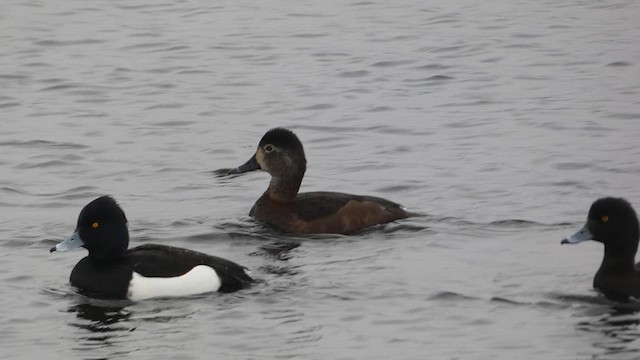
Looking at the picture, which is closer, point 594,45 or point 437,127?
point 437,127

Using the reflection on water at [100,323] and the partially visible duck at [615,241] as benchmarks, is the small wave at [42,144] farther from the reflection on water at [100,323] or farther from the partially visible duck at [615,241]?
the partially visible duck at [615,241]

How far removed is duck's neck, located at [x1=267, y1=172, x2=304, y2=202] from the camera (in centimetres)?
1404

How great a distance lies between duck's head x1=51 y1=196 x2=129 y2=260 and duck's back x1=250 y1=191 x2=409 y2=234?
80.8 inches

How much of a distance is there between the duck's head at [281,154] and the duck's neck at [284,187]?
4 centimetres

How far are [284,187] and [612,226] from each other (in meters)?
3.56

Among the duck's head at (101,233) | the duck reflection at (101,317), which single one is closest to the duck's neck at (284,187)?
the duck's head at (101,233)

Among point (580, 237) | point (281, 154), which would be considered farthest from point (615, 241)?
point (281, 154)

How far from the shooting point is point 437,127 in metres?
17.9

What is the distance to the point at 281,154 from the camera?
46.9 ft

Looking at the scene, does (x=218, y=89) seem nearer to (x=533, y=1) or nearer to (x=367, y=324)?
(x=533, y=1)

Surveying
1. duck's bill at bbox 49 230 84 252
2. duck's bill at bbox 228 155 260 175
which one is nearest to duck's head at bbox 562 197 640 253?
duck's bill at bbox 49 230 84 252

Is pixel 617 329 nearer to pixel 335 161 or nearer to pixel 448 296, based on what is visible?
pixel 448 296

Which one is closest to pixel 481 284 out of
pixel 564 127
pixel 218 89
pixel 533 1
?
pixel 564 127

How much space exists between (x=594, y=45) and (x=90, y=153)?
7.97 m
